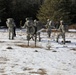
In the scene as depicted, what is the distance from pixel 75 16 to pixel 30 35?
37327mm

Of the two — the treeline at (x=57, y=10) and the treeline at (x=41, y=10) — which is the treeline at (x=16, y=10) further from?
the treeline at (x=57, y=10)

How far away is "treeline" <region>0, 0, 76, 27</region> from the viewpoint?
175 ft

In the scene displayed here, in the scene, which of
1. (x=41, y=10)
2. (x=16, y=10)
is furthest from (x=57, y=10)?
(x=16, y=10)

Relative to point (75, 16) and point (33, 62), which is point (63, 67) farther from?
point (75, 16)

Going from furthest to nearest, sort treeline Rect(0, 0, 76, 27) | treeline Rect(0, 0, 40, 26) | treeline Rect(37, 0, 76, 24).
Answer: treeline Rect(0, 0, 40, 26) → treeline Rect(0, 0, 76, 27) → treeline Rect(37, 0, 76, 24)

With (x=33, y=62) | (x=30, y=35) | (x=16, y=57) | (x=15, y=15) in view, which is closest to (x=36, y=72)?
(x=33, y=62)

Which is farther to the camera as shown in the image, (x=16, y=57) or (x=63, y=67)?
(x=16, y=57)

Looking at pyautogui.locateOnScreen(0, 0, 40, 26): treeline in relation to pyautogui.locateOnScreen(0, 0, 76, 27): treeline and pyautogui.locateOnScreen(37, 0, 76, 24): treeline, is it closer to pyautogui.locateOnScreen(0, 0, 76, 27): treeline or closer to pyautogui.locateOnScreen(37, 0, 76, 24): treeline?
pyautogui.locateOnScreen(0, 0, 76, 27): treeline

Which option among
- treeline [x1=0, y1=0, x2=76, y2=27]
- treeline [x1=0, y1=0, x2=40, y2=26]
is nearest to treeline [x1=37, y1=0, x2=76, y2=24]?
treeline [x1=0, y1=0, x2=76, y2=27]

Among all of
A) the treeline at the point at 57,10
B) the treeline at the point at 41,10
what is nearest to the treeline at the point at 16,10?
the treeline at the point at 41,10

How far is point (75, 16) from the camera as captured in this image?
62.0 metres

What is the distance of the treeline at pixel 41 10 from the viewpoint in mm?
53344

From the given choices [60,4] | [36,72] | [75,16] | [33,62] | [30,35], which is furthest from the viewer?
[75,16]

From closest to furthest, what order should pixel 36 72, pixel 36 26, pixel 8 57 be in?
pixel 36 72 < pixel 8 57 < pixel 36 26
